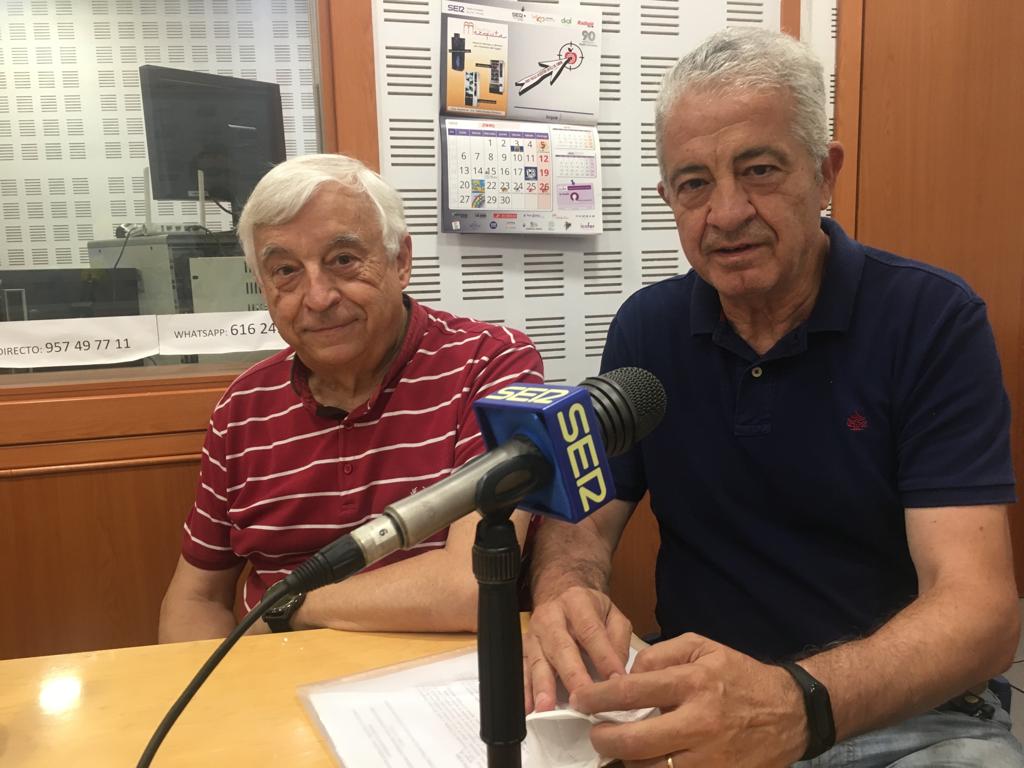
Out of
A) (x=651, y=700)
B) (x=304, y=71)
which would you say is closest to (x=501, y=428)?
(x=651, y=700)

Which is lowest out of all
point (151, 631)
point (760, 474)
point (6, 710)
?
point (151, 631)

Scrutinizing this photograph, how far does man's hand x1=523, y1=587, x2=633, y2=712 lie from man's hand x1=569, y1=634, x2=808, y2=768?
0.05 meters

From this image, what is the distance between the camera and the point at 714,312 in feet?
4.19

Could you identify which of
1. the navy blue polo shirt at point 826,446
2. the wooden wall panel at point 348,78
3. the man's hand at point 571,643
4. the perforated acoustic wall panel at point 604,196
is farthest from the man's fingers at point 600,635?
Result: the wooden wall panel at point 348,78

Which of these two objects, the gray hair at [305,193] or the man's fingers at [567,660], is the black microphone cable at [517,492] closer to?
the man's fingers at [567,660]

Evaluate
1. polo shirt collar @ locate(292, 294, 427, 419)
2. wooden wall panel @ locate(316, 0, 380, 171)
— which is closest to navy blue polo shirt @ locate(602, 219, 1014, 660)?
polo shirt collar @ locate(292, 294, 427, 419)

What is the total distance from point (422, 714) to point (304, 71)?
5.60ft

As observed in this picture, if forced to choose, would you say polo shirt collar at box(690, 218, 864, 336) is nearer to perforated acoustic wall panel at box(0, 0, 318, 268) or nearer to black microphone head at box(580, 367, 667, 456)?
black microphone head at box(580, 367, 667, 456)

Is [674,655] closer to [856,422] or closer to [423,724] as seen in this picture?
[423,724]

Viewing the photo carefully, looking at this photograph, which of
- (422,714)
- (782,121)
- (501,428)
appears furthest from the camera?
(782,121)

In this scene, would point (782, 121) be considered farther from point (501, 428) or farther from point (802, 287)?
point (501, 428)

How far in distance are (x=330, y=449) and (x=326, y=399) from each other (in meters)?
0.13

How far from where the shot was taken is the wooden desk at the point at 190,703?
0.79 m

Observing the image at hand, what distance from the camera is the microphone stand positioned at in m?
0.51
